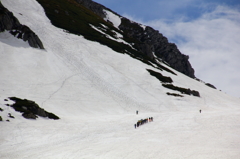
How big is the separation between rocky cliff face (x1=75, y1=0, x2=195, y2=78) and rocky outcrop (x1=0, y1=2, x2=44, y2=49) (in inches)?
2615

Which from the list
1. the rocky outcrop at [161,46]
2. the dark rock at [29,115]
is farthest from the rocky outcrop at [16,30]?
the rocky outcrop at [161,46]

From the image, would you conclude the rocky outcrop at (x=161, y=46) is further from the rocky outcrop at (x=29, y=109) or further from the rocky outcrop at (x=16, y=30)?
the rocky outcrop at (x=29, y=109)

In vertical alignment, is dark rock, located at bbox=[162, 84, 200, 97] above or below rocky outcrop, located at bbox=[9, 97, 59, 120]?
above

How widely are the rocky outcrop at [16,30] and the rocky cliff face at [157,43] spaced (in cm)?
6642

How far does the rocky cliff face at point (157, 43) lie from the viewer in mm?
122250

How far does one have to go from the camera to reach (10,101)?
3005 cm

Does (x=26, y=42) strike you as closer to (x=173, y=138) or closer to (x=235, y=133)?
(x=173, y=138)

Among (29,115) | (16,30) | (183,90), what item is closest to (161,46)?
(183,90)

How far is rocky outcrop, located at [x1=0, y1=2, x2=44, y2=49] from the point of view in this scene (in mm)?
56125

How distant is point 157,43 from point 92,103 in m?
98.8

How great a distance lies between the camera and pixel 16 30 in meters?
58.1

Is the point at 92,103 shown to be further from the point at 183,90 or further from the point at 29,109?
the point at 183,90

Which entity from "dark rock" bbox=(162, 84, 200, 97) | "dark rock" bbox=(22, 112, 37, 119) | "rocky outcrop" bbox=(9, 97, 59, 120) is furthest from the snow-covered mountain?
"rocky outcrop" bbox=(9, 97, 59, 120)

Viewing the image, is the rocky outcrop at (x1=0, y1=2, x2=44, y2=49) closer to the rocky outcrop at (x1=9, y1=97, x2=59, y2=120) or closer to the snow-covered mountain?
the snow-covered mountain
